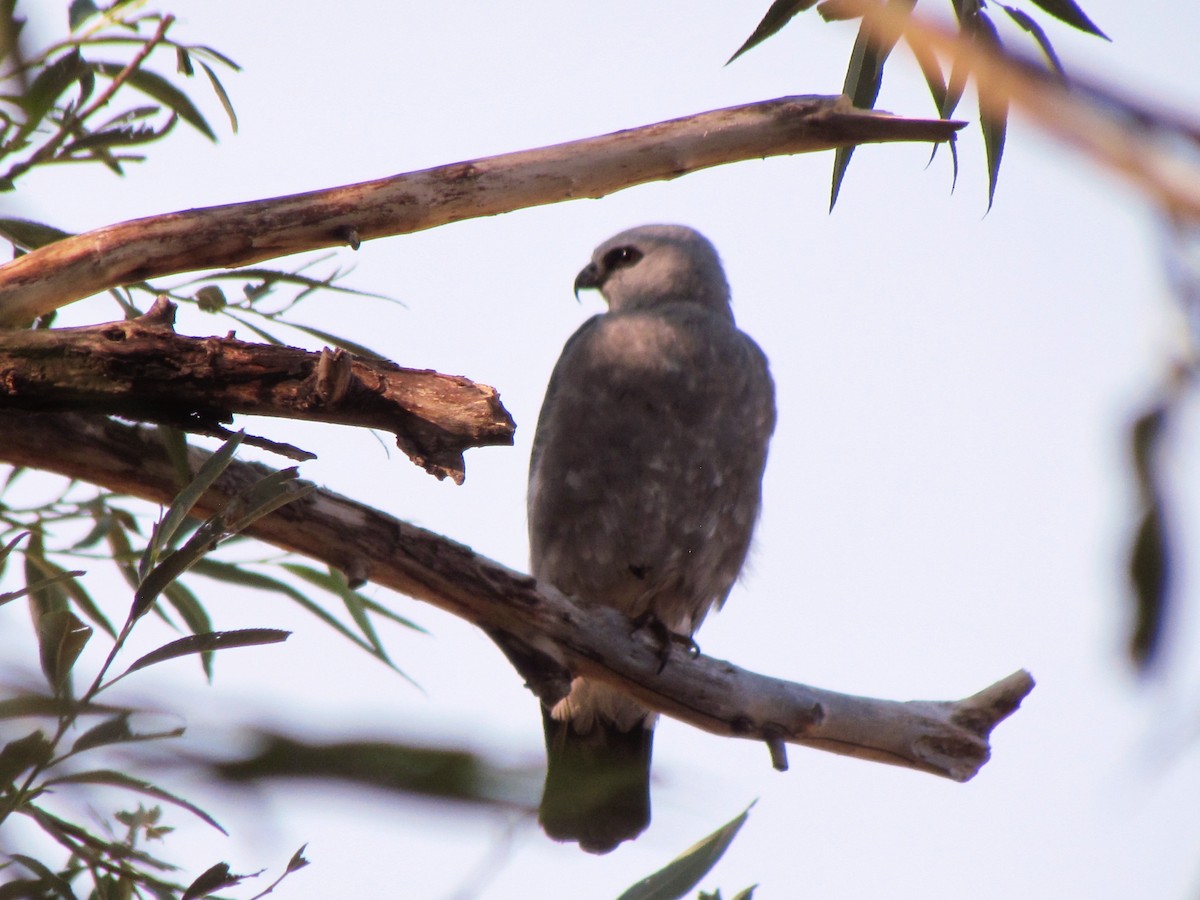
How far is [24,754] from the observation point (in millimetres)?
803

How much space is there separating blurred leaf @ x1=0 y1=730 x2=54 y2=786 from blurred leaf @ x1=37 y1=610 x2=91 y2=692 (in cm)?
54

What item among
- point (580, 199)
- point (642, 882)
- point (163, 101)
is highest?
point (163, 101)

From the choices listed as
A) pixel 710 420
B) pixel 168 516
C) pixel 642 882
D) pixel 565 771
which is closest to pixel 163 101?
pixel 168 516

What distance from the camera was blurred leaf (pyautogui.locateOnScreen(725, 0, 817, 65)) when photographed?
2.38 m

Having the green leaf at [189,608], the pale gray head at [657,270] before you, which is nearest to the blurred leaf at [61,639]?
the green leaf at [189,608]

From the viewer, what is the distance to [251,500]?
5.71 ft

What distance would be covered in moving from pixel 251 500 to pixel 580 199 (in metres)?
0.90

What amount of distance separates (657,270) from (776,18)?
2025mm

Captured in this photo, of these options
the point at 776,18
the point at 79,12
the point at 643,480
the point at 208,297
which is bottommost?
the point at 208,297

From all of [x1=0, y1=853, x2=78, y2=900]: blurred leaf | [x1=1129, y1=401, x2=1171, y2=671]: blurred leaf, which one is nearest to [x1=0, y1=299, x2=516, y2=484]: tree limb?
[x1=0, y1=853, x2=78, y2=900]: blurred leaf

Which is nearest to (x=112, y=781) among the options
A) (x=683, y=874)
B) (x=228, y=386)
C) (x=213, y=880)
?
(x=213, y=880)

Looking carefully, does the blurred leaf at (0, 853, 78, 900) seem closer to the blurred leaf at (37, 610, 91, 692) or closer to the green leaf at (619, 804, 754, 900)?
the blurred leaf at (37, 610, 91, 692)

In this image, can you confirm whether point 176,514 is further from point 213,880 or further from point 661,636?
point 661,636

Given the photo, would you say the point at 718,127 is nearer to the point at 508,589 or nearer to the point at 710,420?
the point at 508,589
